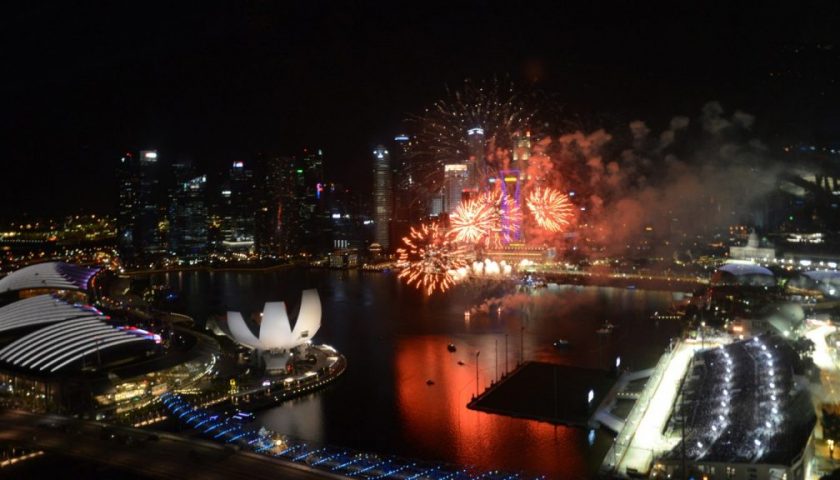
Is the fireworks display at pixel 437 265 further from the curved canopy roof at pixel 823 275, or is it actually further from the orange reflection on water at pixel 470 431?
the orange reflection on water at pixel 470 431

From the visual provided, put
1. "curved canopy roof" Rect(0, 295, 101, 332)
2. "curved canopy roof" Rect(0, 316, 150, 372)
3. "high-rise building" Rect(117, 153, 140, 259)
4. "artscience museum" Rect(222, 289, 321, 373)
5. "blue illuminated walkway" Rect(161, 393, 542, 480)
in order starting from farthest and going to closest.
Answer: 1. "high-rise building" Rect(117, 153, 140, 259)
2. "artscience museum" Rect(222, 289, 321, 373)
3. "curved canopy roof" Rect(0, 295, 101, 332)
4. "curved canopy roof" Rect(0, 316, 150, 372)
5. "blue illuminated walkway" Rect(161, 393, 542, 480)

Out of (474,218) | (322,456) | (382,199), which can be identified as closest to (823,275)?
(474,218)

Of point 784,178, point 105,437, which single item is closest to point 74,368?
point 105,437

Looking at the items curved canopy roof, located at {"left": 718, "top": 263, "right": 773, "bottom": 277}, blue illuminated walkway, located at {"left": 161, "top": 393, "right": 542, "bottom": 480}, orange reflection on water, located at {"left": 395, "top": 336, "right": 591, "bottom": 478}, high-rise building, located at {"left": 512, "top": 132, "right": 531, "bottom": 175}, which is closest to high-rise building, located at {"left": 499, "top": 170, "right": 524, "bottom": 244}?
high-rise building, located at {"left": 512, "top": 132, "right": 531, "bottom": 175}

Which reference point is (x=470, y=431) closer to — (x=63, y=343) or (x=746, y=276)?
(x=63, y=343)

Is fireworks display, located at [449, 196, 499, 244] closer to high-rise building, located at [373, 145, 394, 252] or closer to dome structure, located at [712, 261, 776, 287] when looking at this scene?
dome structure, located at [712, 261, 776, 287]
